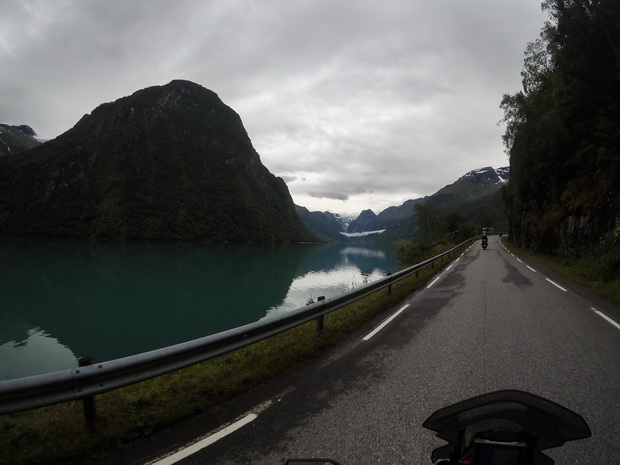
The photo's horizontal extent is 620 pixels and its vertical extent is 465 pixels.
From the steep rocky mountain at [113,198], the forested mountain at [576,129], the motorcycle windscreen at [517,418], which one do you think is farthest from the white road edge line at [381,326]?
the steep rocky mountain at [113,198]

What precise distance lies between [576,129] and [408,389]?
24909 millimetres

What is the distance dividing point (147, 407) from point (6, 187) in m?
229

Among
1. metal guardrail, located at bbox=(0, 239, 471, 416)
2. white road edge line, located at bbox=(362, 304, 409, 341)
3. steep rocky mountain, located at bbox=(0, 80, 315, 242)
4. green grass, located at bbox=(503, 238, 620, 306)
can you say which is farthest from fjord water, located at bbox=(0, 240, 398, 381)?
steep rocky mountain, located at bbox=(0, 80, 315, 242)

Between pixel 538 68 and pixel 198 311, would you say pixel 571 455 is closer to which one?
pixel 198 311

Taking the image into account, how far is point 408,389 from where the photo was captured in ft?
13.7

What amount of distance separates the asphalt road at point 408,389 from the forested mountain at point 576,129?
994cm

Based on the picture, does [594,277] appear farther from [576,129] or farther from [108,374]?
[108,374]

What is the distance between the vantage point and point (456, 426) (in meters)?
1.70

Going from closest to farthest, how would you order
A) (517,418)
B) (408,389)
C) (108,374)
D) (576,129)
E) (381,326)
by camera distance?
(517,418) < (108,374) < (408,389) < (381,326) < (576,129)

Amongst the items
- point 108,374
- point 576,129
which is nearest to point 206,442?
point 108,374

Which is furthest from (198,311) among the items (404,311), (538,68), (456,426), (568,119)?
(538,68)

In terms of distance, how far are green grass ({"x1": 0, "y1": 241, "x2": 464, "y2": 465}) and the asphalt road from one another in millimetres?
281

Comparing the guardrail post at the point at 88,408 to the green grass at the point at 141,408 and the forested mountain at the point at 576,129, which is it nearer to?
the green grass at the point at 141,408

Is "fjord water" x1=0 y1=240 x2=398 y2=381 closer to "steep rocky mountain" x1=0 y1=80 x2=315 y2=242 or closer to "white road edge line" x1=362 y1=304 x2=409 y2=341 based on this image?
"white road edge line" x1=362 y1=304 x2=409 y2=341
